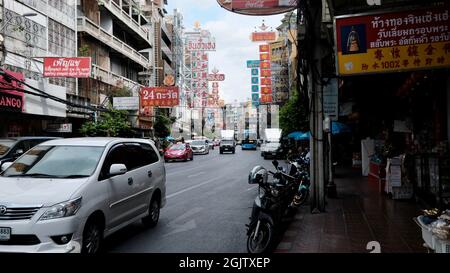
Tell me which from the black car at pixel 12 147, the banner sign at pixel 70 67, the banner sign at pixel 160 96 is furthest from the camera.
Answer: the banner sign at pixel 160 96

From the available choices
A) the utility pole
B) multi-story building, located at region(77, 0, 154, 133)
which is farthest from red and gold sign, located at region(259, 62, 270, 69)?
the utility pole

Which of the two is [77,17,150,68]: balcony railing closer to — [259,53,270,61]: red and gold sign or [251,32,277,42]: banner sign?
[251,32,277,42]: banner sign

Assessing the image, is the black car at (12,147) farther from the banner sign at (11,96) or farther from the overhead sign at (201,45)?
the overhead sign at (201,45)

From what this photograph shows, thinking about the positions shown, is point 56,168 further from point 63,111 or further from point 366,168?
point 63,111

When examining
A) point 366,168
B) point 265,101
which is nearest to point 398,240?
point 366,168

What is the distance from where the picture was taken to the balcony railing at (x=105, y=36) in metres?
27.8

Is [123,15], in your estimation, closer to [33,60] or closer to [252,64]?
[33,60]

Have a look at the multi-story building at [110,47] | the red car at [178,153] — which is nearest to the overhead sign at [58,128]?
the multi-story building at [110,47]

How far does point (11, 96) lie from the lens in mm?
18250

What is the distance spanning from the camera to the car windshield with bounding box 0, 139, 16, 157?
36.5ft

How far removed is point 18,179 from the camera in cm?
573

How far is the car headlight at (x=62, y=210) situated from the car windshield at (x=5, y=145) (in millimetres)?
7057

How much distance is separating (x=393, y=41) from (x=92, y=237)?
5302 mm

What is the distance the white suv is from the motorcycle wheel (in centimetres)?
207
